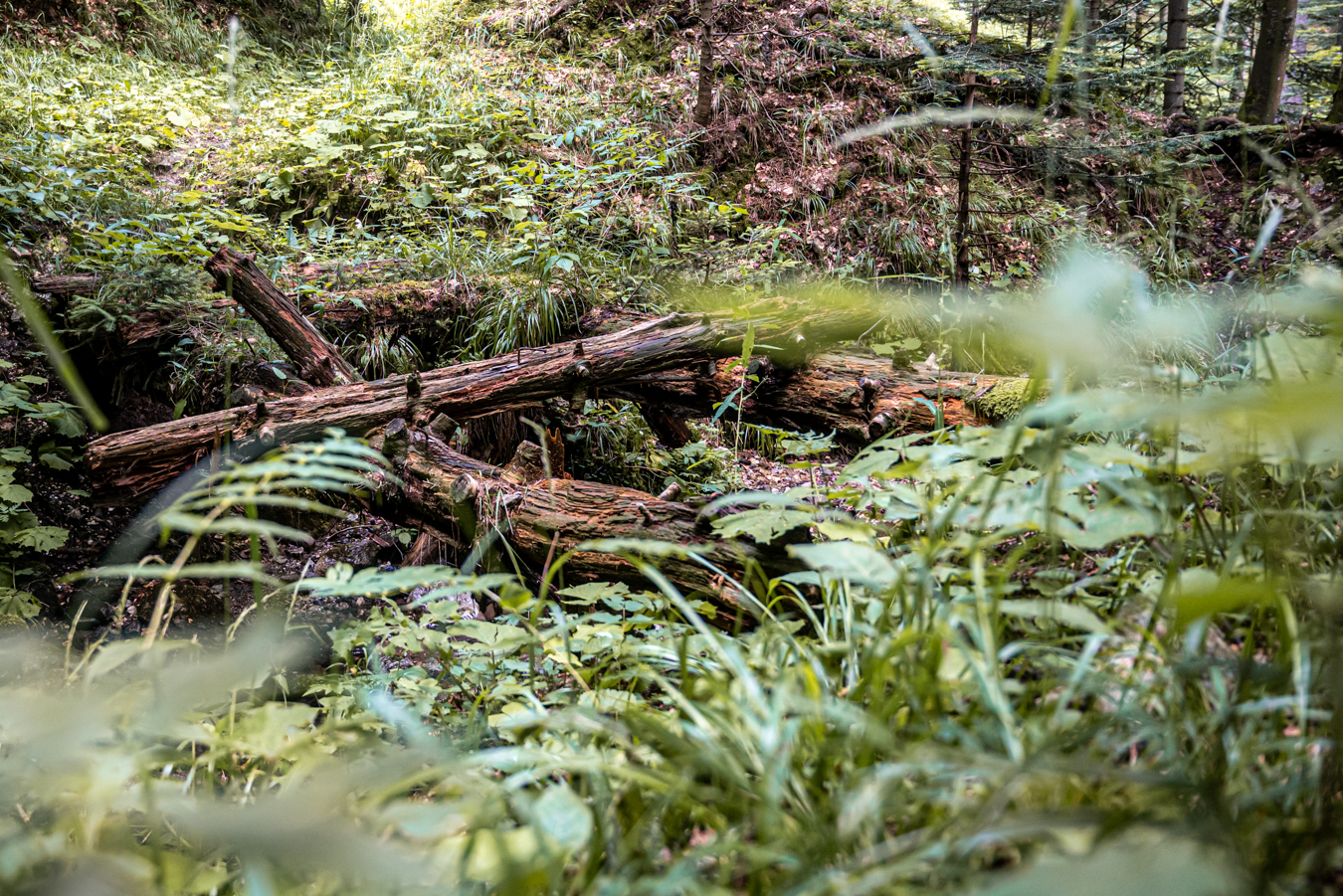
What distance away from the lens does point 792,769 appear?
0.74 meters

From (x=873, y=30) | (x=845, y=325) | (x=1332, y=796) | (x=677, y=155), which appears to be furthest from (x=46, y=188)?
(x=873, y=30)

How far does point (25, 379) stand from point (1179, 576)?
14.1 ft

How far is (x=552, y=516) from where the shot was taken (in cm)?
237

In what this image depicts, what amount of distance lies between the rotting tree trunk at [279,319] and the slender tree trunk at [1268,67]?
8774 mm

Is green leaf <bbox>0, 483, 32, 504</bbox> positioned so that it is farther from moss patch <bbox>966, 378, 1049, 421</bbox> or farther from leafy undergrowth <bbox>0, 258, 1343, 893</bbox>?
moss patch <bbox>966, 378, 1049, 421</bbox>

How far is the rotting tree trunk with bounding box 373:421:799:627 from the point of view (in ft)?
6.46

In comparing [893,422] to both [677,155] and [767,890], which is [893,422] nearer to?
[767,890]

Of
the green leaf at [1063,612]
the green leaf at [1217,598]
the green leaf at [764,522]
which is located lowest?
the green leaf at [764,522]

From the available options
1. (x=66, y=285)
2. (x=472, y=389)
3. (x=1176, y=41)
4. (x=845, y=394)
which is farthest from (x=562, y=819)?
(x=1176, y=41)

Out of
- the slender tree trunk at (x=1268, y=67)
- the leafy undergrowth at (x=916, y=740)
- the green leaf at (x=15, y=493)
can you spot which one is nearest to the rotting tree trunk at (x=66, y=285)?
the green leaf at (x=15, y=493)

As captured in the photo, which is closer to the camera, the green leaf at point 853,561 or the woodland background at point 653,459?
the woodland background at point 653,459

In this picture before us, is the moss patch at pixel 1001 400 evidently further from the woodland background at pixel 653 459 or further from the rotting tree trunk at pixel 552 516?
the rotting tree trunk at pixel 552 516

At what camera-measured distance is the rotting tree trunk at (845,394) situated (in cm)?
281

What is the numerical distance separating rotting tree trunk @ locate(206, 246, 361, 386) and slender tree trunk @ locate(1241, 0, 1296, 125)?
8774 millimetres
